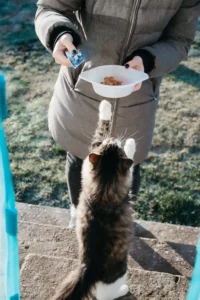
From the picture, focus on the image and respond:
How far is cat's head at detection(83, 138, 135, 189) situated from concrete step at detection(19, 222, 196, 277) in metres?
0.56

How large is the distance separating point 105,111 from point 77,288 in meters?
0.76

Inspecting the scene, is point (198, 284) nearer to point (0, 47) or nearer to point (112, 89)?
point (112, 89)

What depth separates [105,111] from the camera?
205 cm

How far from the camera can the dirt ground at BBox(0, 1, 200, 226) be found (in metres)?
3.01

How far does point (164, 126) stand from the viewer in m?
3.59

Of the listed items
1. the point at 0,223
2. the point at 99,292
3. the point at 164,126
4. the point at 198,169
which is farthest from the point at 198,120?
the point at 0,223

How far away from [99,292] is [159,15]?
3.89ft

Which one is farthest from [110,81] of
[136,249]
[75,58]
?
[136,249]

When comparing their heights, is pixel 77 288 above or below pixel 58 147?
above

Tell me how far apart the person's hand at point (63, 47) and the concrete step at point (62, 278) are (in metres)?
0.95

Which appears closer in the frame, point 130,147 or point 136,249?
point 130,147

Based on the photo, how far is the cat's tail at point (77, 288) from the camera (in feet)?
5.87

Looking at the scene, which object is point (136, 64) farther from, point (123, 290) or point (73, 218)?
point (73, 218)

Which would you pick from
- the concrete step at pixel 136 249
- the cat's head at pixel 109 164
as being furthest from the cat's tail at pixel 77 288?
the concrete step at pixel 136 249
